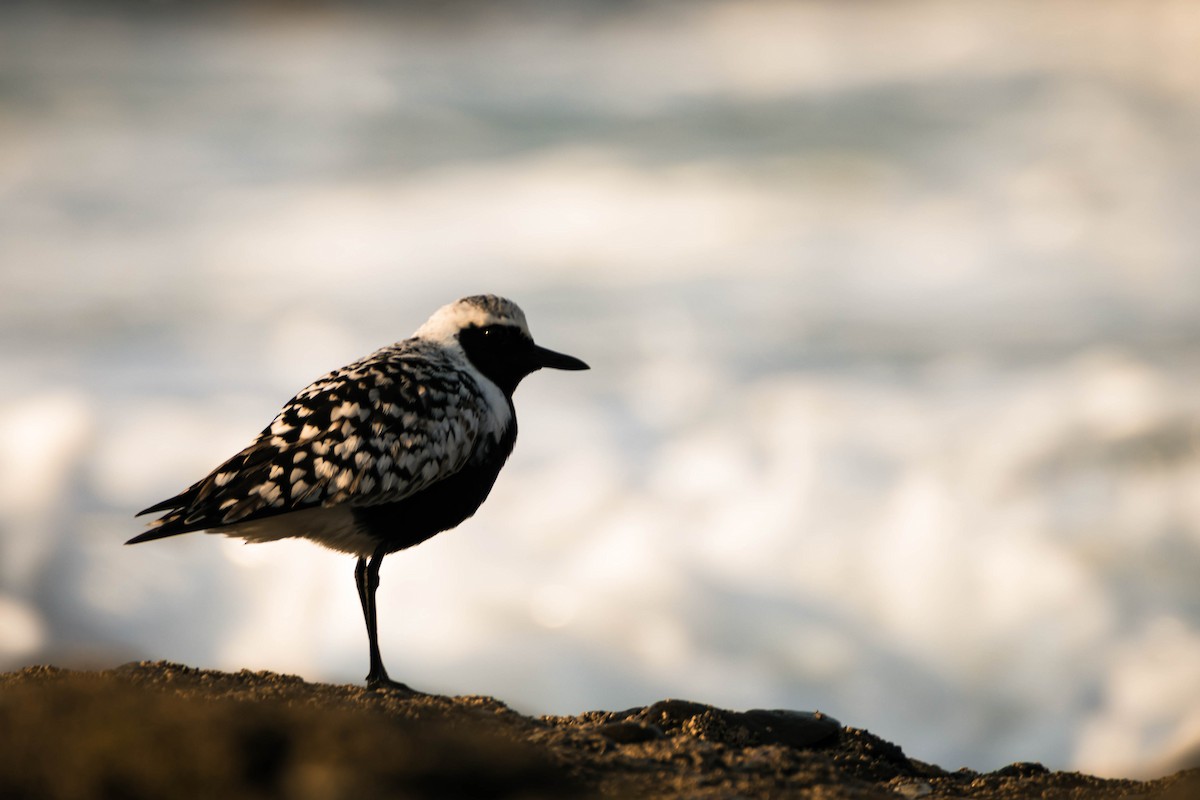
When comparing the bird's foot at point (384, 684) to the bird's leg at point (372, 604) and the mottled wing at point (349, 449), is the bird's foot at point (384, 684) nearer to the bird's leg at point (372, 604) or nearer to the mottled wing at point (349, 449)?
the bird's leg at point (372, 604)

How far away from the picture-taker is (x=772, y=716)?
9055 mm

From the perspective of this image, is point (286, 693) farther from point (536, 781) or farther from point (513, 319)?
point (513, 319)

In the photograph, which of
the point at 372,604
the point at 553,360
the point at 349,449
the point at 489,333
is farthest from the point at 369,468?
the point at 553,360

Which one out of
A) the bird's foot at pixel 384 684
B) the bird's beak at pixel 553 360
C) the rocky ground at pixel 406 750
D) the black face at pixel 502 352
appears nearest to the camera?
the rocky ground at pixel 406 750

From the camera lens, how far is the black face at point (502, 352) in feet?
38.0

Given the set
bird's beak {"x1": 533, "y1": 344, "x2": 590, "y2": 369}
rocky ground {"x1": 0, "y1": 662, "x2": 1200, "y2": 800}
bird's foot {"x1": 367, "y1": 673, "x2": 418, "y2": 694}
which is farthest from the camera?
bird's beak {"x1": 533, "y1": 344, "x2": 590, "y2": 369}

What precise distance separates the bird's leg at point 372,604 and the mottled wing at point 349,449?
830 mm

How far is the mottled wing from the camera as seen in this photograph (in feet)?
31.2

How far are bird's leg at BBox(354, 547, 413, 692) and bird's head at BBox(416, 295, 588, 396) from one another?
7.17 ft

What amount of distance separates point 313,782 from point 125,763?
915mm

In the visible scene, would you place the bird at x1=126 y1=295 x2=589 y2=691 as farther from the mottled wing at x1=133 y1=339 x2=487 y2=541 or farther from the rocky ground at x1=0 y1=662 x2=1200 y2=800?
the rocky ground at x1=0 y1=662 x2=1200 y2=800

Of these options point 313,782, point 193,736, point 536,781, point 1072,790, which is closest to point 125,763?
→ point 193,736

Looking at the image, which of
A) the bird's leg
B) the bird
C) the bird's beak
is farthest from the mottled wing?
the bird's beak

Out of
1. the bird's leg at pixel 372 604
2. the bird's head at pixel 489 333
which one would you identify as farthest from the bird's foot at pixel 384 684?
the bird's head at pixel 489 333
